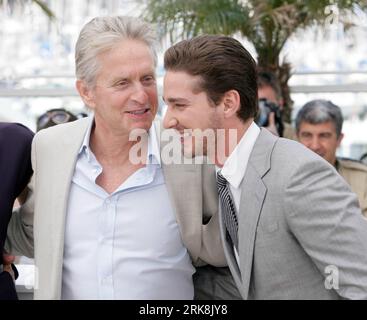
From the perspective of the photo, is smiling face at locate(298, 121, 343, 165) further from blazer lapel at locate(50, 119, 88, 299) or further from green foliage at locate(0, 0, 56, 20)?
green foliage at locate(0, 0, 56, 20)

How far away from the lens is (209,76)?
204 centimetres

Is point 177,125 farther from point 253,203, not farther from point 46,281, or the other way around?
point 46,281

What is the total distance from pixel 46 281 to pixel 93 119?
2.10 feet

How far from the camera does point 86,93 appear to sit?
236 cm

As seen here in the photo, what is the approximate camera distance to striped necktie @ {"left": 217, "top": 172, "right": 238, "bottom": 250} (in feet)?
6.46

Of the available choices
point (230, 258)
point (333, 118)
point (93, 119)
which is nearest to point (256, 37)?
point (333, 118)

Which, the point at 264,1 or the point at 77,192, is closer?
the point at 77,192

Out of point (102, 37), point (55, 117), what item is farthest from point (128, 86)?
point (55, 117)

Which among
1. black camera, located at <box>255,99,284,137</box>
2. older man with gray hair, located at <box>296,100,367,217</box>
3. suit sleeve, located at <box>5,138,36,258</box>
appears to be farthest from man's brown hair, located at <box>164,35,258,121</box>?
black camera, located at <box>255,99,284,137</box>

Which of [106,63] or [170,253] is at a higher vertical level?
[106,63]

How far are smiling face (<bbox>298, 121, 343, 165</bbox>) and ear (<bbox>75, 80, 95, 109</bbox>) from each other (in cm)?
221

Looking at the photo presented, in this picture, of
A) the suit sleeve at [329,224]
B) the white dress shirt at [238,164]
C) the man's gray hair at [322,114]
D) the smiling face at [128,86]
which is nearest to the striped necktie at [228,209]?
the white dress shirt at [238,164]

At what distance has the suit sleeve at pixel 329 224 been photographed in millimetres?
1699

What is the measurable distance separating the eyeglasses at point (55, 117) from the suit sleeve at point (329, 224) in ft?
8.72
